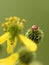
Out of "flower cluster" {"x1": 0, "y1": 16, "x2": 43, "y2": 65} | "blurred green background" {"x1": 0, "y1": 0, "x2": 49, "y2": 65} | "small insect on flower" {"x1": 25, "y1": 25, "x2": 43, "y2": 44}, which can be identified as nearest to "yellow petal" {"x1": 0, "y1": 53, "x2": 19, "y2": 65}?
"flower cluster" {"x1": 0, "y1": 16, "x2": 43, "y2": 65}

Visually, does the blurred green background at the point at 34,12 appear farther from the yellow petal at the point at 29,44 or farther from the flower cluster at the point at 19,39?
the yellow petal at the point at 29,44

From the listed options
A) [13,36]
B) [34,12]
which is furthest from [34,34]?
[34,12]

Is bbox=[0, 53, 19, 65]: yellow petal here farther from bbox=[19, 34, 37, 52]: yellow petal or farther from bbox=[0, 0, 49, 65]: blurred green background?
bbox=[0, 0, 49, 65]: blurred green background

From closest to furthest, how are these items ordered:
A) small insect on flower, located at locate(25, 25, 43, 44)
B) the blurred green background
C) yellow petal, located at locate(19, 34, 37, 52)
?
1. yellow petal, located at locate(19, 34, 37, 52)
2. small insect on flower, located at locate(25, 25, 43, 44)
3. the blurred green background

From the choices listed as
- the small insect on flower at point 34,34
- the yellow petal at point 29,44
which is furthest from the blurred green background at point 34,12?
the yellow petal at point 29,44

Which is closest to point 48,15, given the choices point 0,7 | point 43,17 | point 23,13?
point 43,17

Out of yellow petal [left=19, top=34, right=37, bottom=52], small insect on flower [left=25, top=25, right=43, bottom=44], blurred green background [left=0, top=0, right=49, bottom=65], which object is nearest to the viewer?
yellow petal [left=19, top=34, right=37, bottom=52]

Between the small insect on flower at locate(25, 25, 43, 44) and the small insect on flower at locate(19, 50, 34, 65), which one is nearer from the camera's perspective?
the small insect on flower at locate(19, 50, 34, 65)

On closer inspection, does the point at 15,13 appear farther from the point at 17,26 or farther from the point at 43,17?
the point at 17,26

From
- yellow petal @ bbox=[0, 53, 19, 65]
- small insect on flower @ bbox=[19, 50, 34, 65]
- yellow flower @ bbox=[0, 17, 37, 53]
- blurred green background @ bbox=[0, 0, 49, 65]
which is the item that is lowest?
small insect on flower @ bbox=[19, 50, 34, 65]
